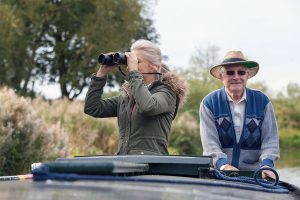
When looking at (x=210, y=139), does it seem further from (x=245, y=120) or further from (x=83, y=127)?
(x=83, y=127)

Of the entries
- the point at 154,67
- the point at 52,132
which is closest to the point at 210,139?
the point at 154,67

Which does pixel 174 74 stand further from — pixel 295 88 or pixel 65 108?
pixel 295 88

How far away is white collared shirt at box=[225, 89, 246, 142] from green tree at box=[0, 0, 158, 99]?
2994cm

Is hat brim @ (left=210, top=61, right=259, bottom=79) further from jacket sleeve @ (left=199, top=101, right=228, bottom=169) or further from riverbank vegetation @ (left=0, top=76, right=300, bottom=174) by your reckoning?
riverbank vegetation @ (left=0, top=76, right=300, bottom=174)

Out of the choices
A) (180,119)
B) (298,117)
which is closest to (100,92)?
(180,119)

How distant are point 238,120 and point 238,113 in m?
0.06

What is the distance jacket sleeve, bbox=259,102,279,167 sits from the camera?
6.03m

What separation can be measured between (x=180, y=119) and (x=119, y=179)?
25072mm

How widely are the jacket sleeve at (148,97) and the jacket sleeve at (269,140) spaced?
104cm

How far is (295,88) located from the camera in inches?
2918

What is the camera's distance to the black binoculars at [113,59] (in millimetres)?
5422

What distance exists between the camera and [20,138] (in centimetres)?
1179

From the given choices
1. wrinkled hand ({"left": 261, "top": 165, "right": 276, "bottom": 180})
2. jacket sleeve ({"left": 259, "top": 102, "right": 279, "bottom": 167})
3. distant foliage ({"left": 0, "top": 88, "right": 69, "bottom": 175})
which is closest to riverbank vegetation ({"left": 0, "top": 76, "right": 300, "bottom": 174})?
distant foliage ({"left": 0, "top": 88, "right": 69, "bottom": 175})

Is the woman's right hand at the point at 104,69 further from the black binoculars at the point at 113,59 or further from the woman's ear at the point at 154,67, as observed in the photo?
the woman's ear at the point at 154,67
